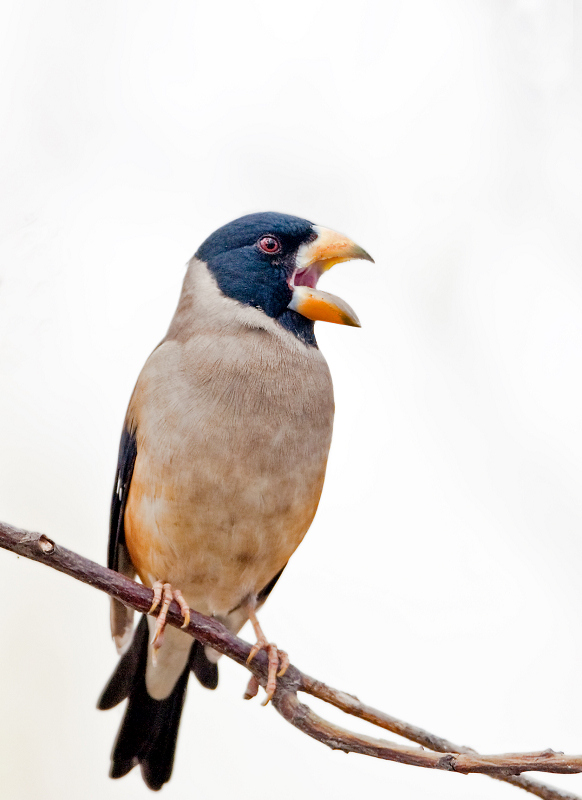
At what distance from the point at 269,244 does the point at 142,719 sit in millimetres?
1702

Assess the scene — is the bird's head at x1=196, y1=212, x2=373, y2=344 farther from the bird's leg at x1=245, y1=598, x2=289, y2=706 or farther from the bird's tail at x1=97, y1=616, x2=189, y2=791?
the bird's tail at x1=97, y1=616, x2=189, y2=791

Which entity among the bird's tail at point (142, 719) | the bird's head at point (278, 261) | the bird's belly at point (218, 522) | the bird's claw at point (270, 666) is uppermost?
the bird's head at point (278, 261)

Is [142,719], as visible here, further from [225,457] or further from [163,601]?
[225,457]

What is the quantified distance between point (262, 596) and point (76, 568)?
1217mm

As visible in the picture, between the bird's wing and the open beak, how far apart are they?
0.68 m

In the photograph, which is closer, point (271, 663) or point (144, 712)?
point (271, 663)

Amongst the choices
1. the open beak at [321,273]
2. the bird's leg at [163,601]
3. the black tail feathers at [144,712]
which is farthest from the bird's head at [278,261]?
the black tail feathers at [144,712]

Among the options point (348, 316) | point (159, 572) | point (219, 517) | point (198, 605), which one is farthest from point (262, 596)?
point (348, 316)

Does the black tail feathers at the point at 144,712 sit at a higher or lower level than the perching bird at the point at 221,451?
lower

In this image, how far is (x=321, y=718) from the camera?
7.11ft

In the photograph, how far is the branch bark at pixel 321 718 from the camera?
184 centimetres

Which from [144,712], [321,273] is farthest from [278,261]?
[144,712]

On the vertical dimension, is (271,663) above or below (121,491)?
below

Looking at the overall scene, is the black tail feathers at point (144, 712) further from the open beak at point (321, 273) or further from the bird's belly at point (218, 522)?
the open beak at point (321, 273)
